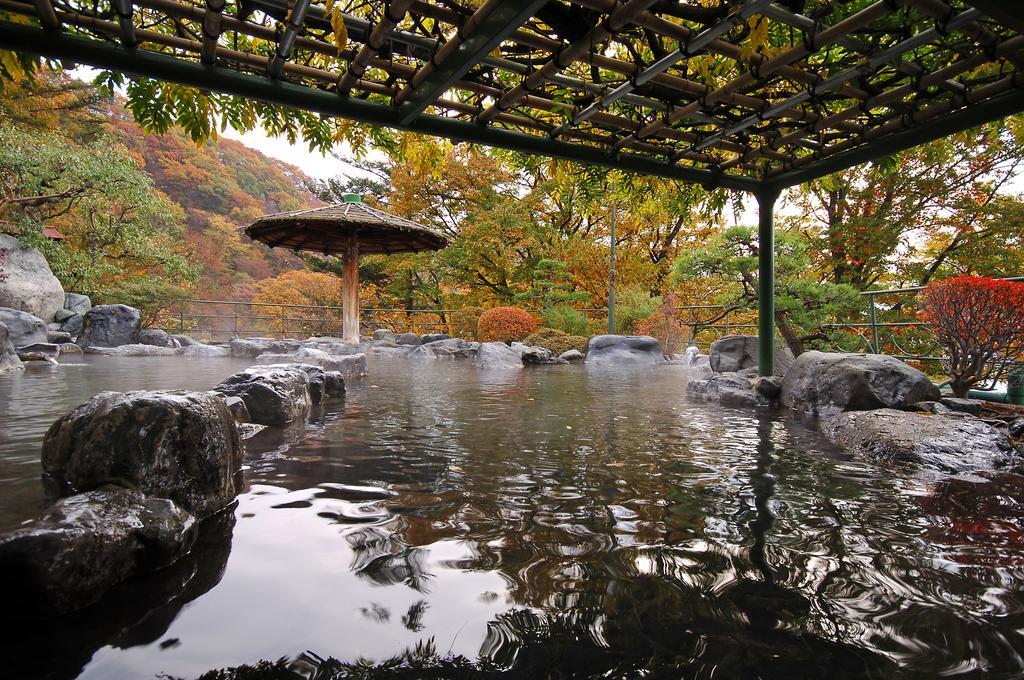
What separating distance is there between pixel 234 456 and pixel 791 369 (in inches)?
196

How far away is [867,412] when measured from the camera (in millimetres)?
3553

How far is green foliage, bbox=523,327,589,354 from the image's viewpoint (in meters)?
14.1

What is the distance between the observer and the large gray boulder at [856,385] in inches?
162

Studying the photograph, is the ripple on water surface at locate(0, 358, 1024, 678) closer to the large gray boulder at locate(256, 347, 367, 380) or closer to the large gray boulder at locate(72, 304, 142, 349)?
the large gray boulder at locate(256, 347, 367, 380)

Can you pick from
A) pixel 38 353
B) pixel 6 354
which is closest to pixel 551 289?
pixel 38 353

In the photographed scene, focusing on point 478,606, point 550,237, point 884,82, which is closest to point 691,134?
point 884,82

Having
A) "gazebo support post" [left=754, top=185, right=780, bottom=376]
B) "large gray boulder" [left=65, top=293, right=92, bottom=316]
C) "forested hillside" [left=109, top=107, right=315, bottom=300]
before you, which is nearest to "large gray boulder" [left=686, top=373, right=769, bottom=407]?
"gazebo support post" [left=754, top=185, right=780, bottom=376]

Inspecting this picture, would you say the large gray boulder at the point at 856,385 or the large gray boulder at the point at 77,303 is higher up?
the large gray boulder at the point at 77,303

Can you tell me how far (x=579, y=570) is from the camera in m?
1.54

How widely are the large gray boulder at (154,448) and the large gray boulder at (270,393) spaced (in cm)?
155

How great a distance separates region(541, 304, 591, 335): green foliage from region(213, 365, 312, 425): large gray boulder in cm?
1195

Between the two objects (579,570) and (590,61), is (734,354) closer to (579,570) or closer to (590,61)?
(590,61)

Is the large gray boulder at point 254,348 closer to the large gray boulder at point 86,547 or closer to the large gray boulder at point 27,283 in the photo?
the large gray boulder at point 27,283

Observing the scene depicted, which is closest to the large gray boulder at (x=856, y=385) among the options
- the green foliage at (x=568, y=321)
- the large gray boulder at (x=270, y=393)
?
the large gray boulder at (x=270, y=393)
